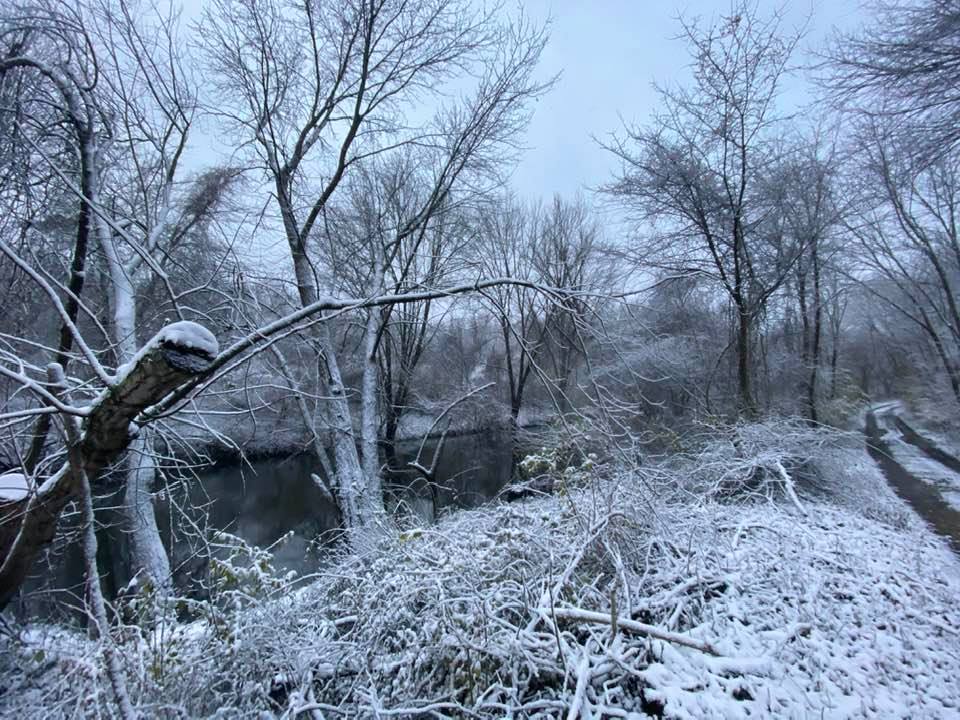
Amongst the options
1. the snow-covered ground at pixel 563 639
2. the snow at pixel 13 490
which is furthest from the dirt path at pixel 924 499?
the snow at pixel 13 490

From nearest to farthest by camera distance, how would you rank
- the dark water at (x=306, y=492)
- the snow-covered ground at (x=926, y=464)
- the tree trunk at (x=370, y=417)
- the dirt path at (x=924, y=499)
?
the dirt path at (x=924, y=499)
the snow-covered ground at (x=926, y=464)
the tree trunk at (x=370, y=417)
the dark water at (x=306, y=492)

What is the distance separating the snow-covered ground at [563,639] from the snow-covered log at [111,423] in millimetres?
813

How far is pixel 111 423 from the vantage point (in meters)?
2.15

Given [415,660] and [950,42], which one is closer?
[415,660]

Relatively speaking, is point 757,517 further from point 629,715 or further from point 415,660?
point 415,660

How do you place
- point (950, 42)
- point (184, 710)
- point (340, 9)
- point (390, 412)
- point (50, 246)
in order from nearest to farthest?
point (184, 710)
point (50, 246)
point (950, 42)
point (340, 9)
point (390, 412)

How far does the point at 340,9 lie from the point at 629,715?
945 centimetres

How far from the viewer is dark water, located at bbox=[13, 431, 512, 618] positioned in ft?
23.7

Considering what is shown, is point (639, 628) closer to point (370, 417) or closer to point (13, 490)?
point (13, 490)

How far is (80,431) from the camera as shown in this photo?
2.11m

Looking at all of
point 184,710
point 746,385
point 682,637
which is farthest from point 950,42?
point 184,710

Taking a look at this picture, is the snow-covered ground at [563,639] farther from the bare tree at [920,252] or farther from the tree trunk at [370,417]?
the bare tree at [920,252]

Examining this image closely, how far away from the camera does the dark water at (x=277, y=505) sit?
7.24 metres

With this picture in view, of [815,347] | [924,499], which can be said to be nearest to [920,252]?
[815,347]
